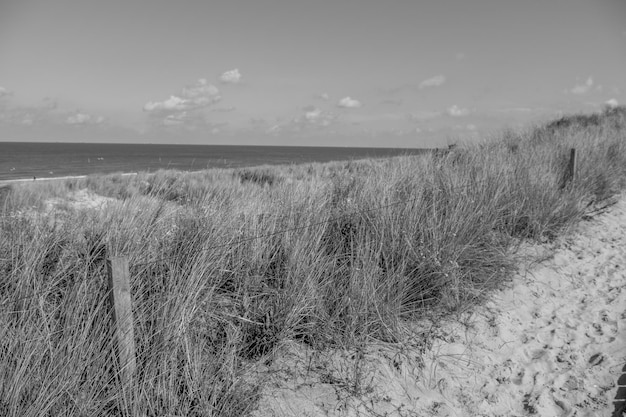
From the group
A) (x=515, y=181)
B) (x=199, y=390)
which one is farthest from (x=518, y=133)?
(x=199, y=390)

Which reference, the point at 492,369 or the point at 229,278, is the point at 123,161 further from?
the point at 492,369

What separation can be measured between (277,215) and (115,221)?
1.39 metres

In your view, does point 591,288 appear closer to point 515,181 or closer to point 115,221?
point 515,181

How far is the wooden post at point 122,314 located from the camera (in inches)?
99.0

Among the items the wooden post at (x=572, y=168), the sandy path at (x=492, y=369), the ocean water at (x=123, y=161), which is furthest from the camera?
the ocean water at (x=123, y=161)

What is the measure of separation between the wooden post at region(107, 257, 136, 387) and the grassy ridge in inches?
2.2

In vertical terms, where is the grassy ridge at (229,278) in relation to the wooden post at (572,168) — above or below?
below

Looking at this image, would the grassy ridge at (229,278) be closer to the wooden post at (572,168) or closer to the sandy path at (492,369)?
the sandy path at (492,369)

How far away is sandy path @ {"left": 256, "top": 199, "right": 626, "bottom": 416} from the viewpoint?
3143 mm

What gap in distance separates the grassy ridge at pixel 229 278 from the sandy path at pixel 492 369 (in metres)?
0.22

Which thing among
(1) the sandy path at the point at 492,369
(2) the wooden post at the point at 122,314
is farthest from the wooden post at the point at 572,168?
(2) the wooden post at the point at 122,314

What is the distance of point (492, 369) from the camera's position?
3.69 meters

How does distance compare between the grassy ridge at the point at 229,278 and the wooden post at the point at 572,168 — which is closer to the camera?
the grassy ridge at the point at 229,278

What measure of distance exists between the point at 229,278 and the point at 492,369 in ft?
7.10
